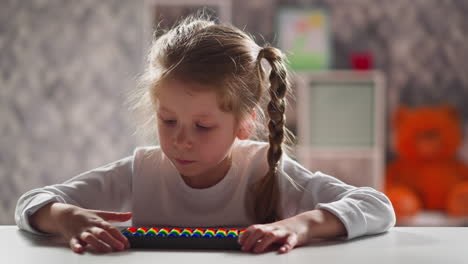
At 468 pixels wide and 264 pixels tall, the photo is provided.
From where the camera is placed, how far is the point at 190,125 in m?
0.94

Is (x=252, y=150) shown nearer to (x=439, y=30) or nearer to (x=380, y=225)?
(x=380, y=225)

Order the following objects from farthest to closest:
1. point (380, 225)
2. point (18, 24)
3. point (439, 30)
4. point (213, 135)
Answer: point (439, 30) → point (18, 24) → point (213, 135) → point (380, 225)

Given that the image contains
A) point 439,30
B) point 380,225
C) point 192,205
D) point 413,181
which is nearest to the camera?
point 380,225

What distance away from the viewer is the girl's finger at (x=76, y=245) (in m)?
0.71

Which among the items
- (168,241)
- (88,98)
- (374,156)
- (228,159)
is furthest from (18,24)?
(168,241)

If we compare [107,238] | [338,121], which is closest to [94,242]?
[107,238]

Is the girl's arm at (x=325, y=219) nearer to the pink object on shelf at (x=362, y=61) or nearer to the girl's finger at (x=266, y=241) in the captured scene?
the girl's finger at (x=266, y=241)

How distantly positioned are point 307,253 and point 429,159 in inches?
117

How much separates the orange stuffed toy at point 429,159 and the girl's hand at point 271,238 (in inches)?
106

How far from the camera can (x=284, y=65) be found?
1013mm

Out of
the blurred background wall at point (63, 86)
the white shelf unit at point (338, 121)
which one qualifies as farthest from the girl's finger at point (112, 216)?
the white shelf unit at point (338, 121)

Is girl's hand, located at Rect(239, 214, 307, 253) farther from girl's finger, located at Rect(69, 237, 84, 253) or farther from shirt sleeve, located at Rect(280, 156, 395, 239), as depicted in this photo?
girl's finger, located at Rect(69, 237, 84, 253)

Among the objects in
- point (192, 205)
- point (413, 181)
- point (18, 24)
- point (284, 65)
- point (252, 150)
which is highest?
point (18, 24)

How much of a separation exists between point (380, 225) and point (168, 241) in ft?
1.08
